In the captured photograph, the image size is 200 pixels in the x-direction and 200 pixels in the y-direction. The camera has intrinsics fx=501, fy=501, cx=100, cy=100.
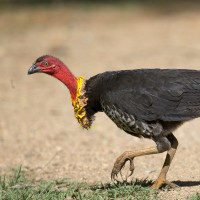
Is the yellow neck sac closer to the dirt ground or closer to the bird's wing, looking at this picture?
the bird's wing

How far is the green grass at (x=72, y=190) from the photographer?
198 inches

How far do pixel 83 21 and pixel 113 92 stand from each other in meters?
11.7

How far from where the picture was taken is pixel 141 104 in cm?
520

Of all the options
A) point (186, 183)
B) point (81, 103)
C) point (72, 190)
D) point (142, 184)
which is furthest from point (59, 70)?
point (186, 183)

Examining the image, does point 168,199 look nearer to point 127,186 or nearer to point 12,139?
point 127,186

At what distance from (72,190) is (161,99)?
134cm

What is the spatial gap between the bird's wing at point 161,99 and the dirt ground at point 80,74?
818 mm

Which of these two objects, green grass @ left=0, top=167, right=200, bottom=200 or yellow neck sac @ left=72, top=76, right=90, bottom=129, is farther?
yellow neck sac @ left=72, top=76, right=90, bottom=129

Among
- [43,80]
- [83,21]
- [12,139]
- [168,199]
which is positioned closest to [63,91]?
[43,80]

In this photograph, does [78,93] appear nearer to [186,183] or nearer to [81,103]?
[81,103]

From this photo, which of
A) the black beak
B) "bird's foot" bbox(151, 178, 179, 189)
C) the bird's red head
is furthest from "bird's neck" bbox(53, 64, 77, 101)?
"bird's foot" bbox(151, 178, 179, 189)

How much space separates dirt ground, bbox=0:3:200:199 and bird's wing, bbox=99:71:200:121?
2.69 ft

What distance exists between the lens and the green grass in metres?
5.04

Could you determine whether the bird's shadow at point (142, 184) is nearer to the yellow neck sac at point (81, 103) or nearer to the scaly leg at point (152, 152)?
the scaly leg at point (152, 152)
